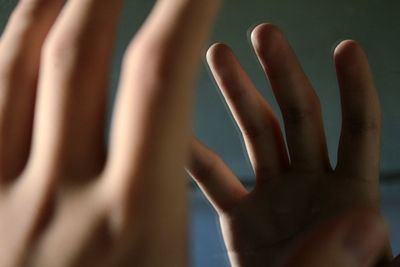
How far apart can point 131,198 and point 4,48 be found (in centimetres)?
6

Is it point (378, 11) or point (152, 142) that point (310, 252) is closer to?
point (152, 142)

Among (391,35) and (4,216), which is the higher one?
(4,216)

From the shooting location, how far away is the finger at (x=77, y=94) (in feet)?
0.42

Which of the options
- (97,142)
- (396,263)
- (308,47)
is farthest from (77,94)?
(308,47)

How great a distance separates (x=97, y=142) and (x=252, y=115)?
117 mm

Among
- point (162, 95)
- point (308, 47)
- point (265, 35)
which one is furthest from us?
point (308, 47)

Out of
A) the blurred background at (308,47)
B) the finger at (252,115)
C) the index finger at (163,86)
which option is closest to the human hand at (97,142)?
the index finger at (163,86)

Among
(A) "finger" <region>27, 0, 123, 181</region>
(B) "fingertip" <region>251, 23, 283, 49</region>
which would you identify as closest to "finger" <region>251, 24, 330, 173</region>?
(B) "fingertip" <region>251, 23, 283, 49</region>

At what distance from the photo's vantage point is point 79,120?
0.13 meters

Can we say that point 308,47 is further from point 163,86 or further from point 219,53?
point 163,86

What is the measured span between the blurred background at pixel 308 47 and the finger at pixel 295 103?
0.14m

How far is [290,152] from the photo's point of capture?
24cm

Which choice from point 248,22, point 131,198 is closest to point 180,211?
point 131,198

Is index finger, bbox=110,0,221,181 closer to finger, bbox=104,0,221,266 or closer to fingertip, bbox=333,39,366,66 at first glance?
finger, bbox=104,0,221,266
